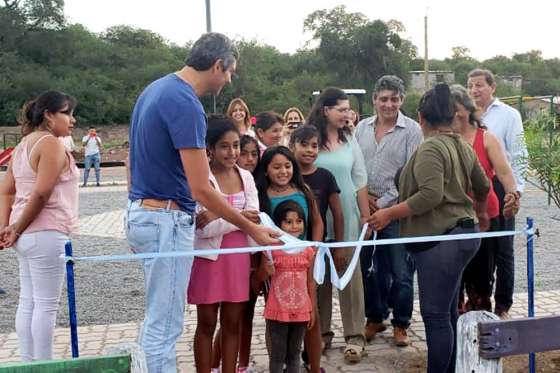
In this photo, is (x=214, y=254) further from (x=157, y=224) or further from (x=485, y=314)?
(x=485, y=314)

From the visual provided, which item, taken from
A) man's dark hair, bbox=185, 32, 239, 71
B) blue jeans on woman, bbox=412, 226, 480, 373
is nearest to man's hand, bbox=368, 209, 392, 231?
blue jeans on woman, bbox=412, 226, 480, 373

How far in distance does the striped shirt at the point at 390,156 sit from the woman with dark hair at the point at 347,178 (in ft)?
0.75

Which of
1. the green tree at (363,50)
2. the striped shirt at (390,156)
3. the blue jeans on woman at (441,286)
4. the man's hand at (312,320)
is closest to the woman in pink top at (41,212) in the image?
the man's hand at (312,320)

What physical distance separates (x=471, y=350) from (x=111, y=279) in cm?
661

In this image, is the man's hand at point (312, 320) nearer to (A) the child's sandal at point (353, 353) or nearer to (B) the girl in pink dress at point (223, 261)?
(B) the girl in pink dress at point (223, 261)

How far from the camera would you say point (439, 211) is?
13.4ft

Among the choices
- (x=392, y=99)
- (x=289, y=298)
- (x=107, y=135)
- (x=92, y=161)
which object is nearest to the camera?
(x=289, y=298)

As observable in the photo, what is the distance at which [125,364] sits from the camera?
6.37 ft

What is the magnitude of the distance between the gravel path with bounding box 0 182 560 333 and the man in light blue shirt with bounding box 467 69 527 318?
0.46 m

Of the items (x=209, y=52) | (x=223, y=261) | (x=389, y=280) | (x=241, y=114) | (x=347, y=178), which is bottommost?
(x=389, y=280)

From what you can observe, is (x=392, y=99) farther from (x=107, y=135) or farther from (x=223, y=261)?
(x=107, y=135)

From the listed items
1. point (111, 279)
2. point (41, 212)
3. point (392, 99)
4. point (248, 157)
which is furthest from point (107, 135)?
point (41, 212)

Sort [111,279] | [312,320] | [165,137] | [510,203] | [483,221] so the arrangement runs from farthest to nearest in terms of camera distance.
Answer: [111,279] < [510,203] < [483,221] < [312,320] < [165,137]

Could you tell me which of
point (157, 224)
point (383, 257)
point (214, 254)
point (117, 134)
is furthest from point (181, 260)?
point (117, 134)
